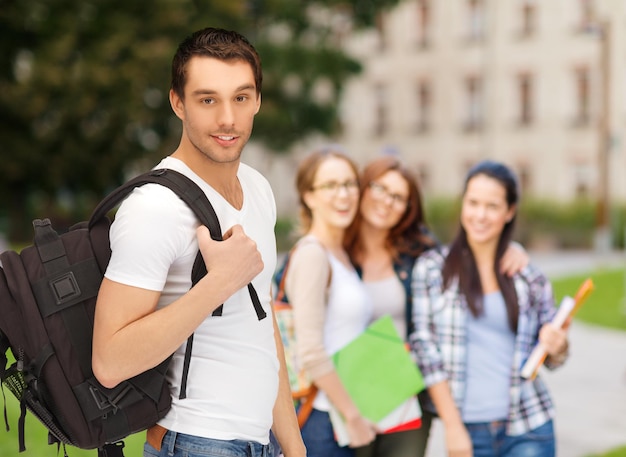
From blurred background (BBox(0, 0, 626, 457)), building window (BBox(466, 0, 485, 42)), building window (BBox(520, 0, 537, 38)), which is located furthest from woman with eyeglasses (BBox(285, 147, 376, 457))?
building window (BBox(466, 0, 485, 42))

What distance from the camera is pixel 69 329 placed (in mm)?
2045

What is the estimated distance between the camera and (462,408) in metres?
3.80

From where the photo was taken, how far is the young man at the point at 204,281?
6.56 feet

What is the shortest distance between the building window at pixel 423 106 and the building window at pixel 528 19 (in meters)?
5.46

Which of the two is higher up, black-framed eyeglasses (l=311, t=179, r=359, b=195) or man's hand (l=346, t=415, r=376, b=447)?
black-framed eyeglasses (l=311, t=179, r=359, b=195)

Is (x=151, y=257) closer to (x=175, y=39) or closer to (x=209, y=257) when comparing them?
(x=209, y=257)

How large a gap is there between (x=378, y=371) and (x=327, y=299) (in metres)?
0.36

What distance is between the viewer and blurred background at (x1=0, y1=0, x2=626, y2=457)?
25.0 m

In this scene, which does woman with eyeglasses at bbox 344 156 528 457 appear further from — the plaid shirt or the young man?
the young man

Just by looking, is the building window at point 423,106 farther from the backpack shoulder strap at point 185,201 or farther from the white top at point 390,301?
the backpack shoulder strap at point 185,201

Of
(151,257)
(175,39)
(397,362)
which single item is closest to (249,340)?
(151,257)

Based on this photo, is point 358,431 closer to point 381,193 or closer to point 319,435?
point 319,435

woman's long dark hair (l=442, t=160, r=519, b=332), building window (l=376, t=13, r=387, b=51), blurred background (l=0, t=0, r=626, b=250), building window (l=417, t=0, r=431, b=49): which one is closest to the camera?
woman's long dark hair (l=442, t=160, r=519, b=332)

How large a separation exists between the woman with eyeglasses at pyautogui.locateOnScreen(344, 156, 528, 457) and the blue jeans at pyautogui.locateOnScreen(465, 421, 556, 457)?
0.90 ft
